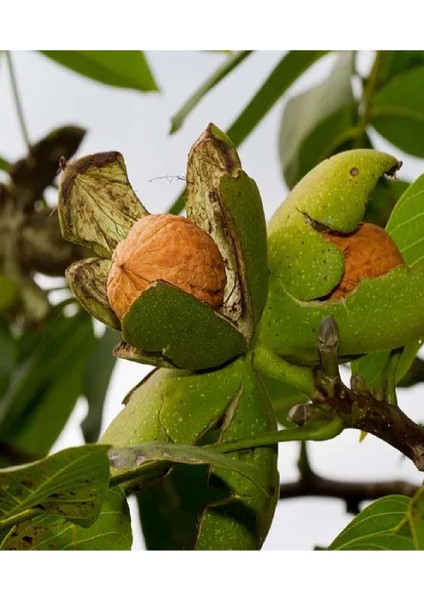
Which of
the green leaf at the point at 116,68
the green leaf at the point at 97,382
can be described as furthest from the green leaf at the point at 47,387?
the green leaf at the point at 116,68

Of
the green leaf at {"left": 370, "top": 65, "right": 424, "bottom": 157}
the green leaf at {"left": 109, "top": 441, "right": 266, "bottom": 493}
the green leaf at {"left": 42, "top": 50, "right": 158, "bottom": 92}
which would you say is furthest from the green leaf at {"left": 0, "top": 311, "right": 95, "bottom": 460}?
the green leaf at {"left": 109, "top": 441, "right": 266, "bottom": 493}

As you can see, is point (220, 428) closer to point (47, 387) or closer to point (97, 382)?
point (97, 382)

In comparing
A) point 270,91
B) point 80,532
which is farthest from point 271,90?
point 80,532

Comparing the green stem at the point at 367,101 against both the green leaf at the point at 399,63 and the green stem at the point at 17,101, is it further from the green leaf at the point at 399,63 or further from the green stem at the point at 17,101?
the green stem at the point at 17,101

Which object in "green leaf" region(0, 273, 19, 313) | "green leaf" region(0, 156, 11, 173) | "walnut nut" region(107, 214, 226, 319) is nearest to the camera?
"walnut nut" region(107, 214, 226, 319)

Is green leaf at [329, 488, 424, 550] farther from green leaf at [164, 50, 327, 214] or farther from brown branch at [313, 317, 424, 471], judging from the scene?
green leaf at [164, 50, 327, 214]

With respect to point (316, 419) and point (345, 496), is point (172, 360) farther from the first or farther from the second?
point (345, 496)
